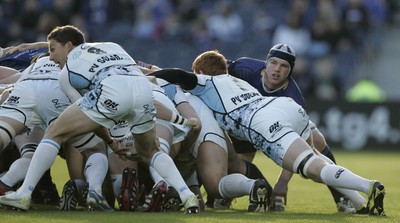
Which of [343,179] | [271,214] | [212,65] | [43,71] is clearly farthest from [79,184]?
[343,179]

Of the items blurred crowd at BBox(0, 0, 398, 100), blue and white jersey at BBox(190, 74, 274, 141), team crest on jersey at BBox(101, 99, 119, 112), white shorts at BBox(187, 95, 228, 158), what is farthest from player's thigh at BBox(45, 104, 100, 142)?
blurred crowd at BBox(0, 0, 398, 100)

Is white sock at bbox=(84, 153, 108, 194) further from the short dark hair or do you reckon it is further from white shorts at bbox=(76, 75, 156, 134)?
the short dark hair

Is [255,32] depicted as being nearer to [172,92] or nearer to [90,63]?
[172,92]

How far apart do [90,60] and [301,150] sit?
2103 millimetres

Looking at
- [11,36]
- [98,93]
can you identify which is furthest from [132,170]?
[11,36]

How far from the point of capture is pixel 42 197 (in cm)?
982

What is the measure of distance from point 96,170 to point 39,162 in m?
0.78

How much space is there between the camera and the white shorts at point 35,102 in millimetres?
8844

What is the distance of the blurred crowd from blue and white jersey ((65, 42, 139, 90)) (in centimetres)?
1335

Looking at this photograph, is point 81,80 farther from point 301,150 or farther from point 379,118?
point 379,118

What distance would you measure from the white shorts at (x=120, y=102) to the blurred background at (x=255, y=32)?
13.2 m

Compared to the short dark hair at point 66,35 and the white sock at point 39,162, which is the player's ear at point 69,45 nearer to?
the short dark hair at point 66,35

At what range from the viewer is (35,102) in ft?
29.2

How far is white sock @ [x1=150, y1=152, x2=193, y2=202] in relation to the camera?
8156mm
